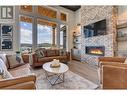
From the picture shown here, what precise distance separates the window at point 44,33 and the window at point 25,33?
1.62ft

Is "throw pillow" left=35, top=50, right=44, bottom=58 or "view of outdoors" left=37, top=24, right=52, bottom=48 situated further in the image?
"view of outdoors" left=37, top=24, right=52, bottom=48

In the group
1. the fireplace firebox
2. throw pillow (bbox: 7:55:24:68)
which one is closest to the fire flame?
the fireplace firebox

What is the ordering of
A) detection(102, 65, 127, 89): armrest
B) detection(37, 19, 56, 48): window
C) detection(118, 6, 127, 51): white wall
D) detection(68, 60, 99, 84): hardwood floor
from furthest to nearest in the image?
1. detection(37, 19, 56, 48): window
2. detection(118, 6, 127, 51): white wall
3. detection(68, 60, 99, 84): hardwood floor
4. detection(102, 65, 127, 89): armrest

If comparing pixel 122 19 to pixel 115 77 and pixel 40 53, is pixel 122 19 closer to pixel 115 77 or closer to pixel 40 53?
pixel 115 77

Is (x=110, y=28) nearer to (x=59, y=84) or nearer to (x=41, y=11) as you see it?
(x=59, y=84)

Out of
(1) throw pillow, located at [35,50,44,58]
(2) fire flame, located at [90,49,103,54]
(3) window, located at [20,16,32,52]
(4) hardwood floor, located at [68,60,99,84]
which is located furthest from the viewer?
(3) window, located at [20,16,32,52]

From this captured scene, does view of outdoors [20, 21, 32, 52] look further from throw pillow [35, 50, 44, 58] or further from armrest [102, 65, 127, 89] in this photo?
armrest [102, 65, 127, 89]

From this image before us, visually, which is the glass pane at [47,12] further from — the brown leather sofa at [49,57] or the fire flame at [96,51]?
the fire flame at [96,51]

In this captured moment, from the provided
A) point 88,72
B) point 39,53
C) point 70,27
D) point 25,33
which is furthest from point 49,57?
point 70,27

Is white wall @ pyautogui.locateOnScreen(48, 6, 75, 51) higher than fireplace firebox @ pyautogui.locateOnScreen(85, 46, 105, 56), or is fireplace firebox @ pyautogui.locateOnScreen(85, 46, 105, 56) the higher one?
white wall @ pyautogui.locateOnScreen(48, 6, 75, 51)

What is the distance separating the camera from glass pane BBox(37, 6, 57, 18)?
618 centimetres

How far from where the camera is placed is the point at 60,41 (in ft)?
23.6

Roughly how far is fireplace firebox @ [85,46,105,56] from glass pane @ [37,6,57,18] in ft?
9.04
